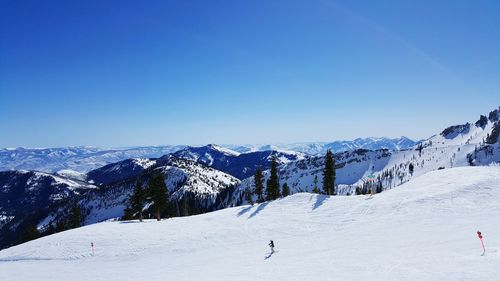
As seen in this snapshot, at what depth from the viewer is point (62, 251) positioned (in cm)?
4066

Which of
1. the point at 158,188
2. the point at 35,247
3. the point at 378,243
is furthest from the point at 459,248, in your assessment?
the point at 158,188

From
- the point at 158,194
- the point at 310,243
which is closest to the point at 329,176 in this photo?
the point at 158,194

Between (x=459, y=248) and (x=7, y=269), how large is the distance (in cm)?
4640

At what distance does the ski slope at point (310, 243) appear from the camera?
22775 millimetres

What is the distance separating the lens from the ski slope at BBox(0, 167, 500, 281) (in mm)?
22775

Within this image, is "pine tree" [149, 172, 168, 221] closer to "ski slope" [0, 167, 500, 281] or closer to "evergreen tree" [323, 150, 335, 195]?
"ski slope" [0, 167, 500, 281]

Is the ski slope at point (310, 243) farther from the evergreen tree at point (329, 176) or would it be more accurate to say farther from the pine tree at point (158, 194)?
the evergreen tree at point (329, 176)

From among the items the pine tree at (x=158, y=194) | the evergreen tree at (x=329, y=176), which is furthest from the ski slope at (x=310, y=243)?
the evergreen tree at (x=329, y=176)

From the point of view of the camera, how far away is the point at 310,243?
34.4 metres

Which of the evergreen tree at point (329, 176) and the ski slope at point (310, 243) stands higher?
the evergreen tree at point (329, 176)

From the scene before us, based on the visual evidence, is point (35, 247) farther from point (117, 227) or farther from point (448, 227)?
point (448, 227)

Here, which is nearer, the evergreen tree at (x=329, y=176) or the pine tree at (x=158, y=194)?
the pine tree at (x=158, y=194)

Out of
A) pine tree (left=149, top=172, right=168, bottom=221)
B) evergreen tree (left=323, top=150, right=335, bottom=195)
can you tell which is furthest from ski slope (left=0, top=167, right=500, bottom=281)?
evergreen tree (left=323, top=150, right=335, bottom=195)

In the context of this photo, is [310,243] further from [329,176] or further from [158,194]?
[158,194]
